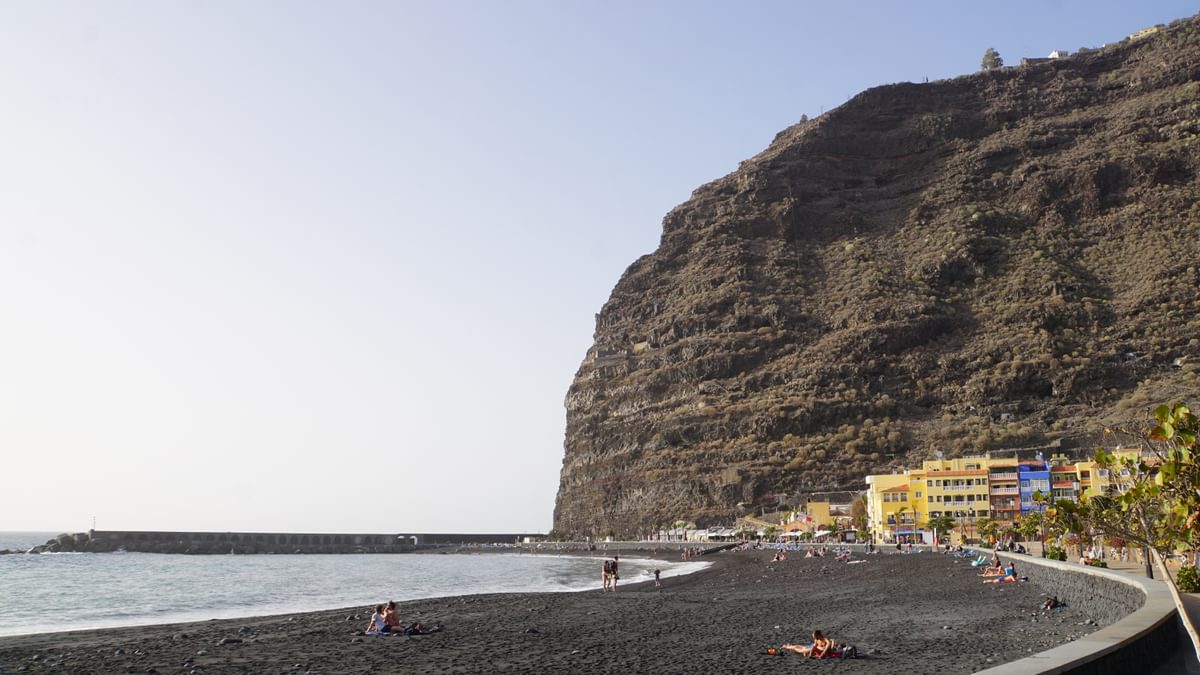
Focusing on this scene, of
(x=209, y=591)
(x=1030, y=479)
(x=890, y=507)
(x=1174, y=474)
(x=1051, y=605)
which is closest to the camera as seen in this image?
(x=1174, y=474)

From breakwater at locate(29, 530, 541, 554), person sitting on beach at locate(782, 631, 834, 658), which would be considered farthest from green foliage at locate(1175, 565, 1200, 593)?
breakwater at locate(29, 530, 541, 554)

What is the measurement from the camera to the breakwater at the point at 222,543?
6560 inches

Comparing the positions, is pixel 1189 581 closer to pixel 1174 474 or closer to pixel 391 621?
pixel 1174 474

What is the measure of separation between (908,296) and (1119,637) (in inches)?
5045

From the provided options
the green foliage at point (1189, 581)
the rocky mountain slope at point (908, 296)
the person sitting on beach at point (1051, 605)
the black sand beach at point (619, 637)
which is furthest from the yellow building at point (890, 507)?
the green foliage at point (1189, 581)

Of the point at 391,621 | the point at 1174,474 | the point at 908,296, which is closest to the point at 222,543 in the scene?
the point at 908,296

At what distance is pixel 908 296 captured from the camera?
135 metres

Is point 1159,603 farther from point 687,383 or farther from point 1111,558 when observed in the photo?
point 687,383

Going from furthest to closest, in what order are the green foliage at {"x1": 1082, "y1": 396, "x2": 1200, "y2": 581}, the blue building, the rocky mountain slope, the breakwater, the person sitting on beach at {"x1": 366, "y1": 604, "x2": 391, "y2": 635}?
the breakwater → the rocky mountain slope → the blue building → the person sitting on beach at {"x1": 366, "y1": 604, "x2": 391, "y2": 635} → the green foliage at {"x1": 1082, "y1": 396, "x2": 1200, "y2": 581}

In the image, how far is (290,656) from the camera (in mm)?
24312

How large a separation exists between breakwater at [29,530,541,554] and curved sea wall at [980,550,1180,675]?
16599 centimetres

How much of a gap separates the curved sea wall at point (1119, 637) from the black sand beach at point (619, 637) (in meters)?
1.01

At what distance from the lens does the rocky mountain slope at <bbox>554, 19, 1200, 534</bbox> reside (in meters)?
116

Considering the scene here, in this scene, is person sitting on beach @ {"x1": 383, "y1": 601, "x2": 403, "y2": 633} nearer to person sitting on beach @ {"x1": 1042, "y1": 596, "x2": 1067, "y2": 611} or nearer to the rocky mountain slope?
person sitting on beach @ {"x1": 1042, "y1": 596, "x2": 1067, "y2": 611}
